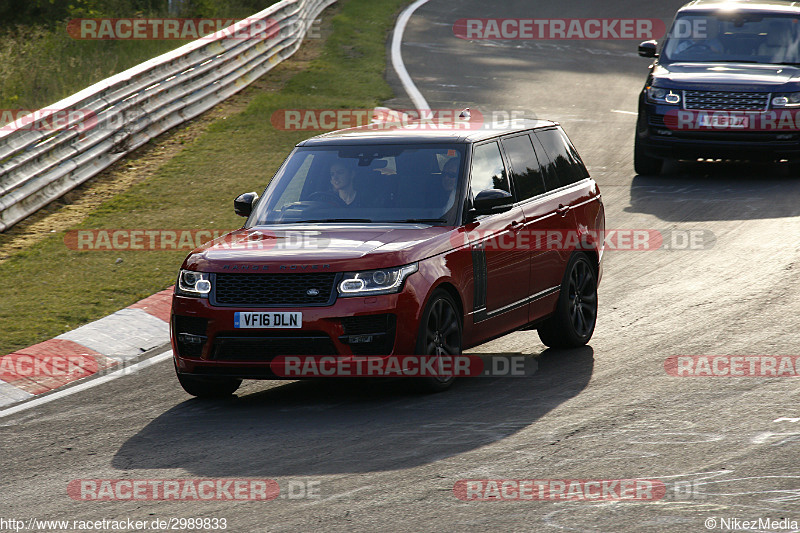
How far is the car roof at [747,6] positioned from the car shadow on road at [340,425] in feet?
34.4

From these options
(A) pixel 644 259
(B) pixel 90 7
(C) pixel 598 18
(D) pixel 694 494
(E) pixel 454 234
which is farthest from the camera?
(C) pixel 598 18

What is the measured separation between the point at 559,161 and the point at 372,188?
1.98 m

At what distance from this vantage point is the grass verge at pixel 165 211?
440 inches

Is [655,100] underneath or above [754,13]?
underneath

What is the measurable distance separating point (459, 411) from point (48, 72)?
14506 mm

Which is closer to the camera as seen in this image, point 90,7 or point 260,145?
point 260,145

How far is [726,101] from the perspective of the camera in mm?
16359

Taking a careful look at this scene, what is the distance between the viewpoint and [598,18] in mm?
35000

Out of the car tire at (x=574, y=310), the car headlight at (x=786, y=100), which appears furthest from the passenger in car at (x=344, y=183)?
the car headlight at (x=786, y=100)

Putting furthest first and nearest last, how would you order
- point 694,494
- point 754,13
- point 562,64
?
1. point 562,64
2. point 754,13
3. point 694,494

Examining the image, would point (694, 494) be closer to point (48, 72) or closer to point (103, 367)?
point (103, 367)

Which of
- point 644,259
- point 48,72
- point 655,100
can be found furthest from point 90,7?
point 644,259

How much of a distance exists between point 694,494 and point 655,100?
38.1ft
